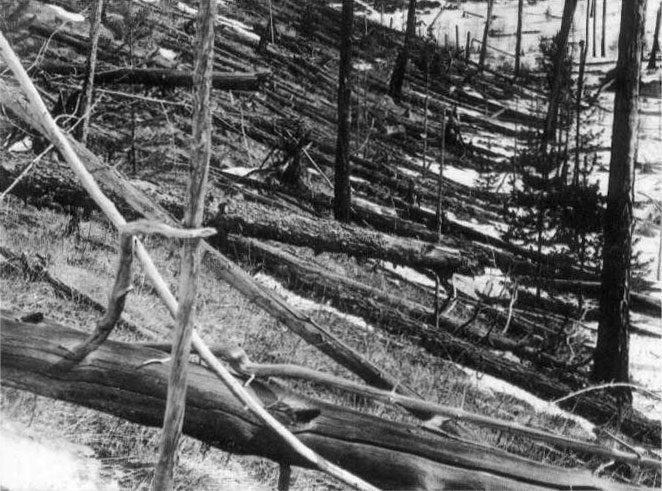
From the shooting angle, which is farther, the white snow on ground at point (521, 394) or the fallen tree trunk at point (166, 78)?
the white snow on ground at point (521, 394)

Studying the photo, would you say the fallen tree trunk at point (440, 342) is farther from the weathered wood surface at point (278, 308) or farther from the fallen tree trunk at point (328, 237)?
the weathered wood surface at point (278, 308)

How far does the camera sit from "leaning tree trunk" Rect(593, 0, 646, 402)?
6.88 meters

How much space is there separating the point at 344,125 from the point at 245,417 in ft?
31.1

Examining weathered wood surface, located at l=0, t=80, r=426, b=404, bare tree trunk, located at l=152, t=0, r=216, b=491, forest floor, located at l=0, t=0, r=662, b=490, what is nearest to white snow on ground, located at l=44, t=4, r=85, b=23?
forest floor, located at l=0, t=0, r=662, b=490

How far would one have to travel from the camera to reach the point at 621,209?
698cm

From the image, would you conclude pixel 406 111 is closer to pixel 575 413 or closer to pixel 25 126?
pixel 575 413

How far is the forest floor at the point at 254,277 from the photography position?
2611mm

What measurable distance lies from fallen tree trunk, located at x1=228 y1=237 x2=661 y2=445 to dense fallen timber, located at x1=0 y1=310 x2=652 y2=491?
14.2ft

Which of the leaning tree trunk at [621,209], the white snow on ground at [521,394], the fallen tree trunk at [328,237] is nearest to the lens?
the fallen tree trunk at [328,237]

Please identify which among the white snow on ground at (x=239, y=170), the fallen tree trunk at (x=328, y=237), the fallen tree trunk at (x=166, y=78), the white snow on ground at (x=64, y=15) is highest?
the white snow on ground at (x=64, y=15)

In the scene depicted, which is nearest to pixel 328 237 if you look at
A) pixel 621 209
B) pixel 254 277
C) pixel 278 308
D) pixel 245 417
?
pixel 254 277

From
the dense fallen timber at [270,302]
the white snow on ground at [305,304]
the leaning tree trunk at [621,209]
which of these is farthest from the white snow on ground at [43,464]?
the leaning tree trunk at [621,209]

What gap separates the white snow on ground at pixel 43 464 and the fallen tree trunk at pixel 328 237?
10.4 feet

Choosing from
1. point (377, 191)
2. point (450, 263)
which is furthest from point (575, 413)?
point (377, 191)
